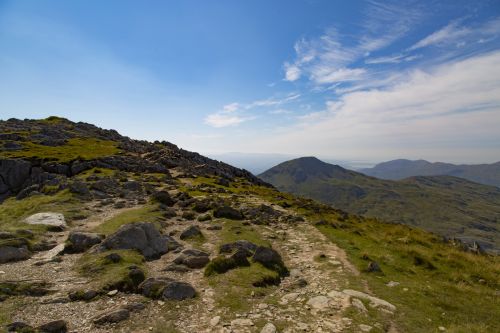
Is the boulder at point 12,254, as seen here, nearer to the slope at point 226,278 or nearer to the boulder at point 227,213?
the slope at point 226,278

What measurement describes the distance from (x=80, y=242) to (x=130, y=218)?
902 centimetres

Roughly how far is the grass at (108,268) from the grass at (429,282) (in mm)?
14380

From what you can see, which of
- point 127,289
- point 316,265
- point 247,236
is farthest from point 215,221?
point 127,289

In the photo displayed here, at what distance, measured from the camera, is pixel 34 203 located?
37.9 metres

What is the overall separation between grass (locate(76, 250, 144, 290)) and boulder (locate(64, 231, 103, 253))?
1942 mm

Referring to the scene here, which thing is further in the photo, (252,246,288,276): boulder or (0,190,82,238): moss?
(0,190,82,238): moss

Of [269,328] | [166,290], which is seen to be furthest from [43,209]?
[269,328]

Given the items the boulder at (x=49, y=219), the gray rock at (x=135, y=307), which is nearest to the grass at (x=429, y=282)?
the gray rock at (x=135, y=307)

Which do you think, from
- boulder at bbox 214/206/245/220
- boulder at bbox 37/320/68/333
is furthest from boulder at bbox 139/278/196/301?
boulder at bbox 214/206/245/220

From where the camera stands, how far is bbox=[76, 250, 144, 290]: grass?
1698cm

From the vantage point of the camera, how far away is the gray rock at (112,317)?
13617 mm

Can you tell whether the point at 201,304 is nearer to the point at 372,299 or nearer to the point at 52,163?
the point at 372,299

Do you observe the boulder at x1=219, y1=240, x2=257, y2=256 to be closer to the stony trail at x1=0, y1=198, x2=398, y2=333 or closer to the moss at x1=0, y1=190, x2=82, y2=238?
the stony trail at x1=0, y1=198, x2=398, y2=333

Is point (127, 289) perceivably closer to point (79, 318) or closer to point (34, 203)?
point (79, 318)
